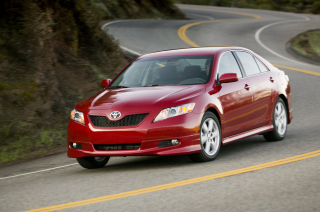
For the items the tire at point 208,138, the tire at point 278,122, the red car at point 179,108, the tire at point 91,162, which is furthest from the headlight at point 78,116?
the tire at point 278,122

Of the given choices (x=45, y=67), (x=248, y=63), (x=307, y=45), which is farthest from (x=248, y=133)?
(x=307, y=45)

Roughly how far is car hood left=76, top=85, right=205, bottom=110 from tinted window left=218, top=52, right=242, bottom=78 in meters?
0.83

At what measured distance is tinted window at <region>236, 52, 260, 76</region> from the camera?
33.5 feet

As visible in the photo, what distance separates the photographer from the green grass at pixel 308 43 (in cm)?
2633

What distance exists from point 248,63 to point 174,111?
2.58 metres

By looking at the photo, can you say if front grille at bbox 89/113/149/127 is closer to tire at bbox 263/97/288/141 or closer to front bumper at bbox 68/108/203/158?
front bumper at bbox 68/108/203/158

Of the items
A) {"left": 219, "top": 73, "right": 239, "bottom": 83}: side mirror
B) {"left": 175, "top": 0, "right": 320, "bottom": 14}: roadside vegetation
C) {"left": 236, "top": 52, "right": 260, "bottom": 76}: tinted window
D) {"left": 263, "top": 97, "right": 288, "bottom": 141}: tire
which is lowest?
{"left": 175, "top": 0, "right": 320, "bottom": 14}: roadside vegetation

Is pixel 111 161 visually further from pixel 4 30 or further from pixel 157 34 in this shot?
pixel 157 34

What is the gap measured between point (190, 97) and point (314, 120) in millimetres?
5155

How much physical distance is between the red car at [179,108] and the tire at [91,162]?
0.05 ft

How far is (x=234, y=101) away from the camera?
30.7 ft

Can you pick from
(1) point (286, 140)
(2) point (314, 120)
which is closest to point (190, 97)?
Result: (1) point (286, 140)

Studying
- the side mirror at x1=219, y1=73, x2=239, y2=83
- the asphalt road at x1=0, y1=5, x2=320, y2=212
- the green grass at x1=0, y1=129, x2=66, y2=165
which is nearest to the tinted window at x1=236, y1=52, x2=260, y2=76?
the side mirror at x1=219, y1=73, x2=239, y2=83

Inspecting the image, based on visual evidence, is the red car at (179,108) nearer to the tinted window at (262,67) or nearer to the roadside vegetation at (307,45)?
the tinted window at (262,67)
